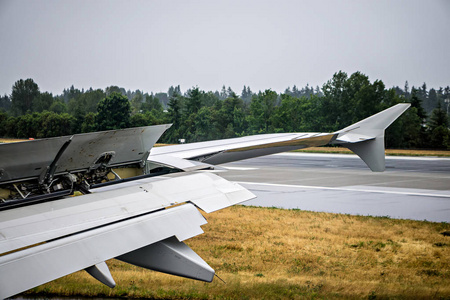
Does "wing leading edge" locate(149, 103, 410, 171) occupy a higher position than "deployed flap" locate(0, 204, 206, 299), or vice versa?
"wing leading edge" locate(149, 103, 410, 171)

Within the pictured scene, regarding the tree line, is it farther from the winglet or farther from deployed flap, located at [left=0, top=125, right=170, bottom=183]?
deployed flap, located at [left=0, top=125, right=170, bottom=183]

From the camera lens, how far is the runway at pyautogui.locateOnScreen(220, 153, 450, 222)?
11500 mm

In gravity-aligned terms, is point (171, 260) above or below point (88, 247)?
below

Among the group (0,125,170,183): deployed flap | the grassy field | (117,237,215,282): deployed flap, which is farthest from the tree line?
(117,237,215,282): deployed flap

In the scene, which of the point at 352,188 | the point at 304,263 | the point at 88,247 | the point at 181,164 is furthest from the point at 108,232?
the point at 352,188

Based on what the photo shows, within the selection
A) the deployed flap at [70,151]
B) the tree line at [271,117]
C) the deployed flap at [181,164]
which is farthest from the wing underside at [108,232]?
the tree line at [271,117]

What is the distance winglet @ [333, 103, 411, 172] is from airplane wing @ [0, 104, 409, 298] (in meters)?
4.62

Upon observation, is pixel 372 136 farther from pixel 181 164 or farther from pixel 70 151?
pixel 70 151

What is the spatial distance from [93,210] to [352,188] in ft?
42.7

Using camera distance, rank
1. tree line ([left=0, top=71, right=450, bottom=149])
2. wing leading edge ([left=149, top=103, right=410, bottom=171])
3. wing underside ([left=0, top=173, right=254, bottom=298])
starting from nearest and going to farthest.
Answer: wing underside ([left=0, top=173, right=254, bottom=298]) → wing leading edge ([left=149, top=103, right=410, bottom=171]) → tree line ([left=0, top=71, right=450, bottom=149])

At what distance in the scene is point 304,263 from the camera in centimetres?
695

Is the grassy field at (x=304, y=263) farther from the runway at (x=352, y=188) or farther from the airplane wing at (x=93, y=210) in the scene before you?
the airplane wing at (x=93, y=210)

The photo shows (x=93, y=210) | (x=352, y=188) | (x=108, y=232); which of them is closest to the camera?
(x=108, y=232)

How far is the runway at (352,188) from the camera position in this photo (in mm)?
11500
